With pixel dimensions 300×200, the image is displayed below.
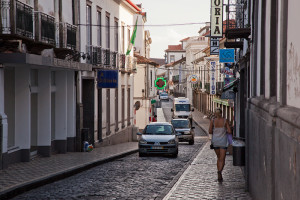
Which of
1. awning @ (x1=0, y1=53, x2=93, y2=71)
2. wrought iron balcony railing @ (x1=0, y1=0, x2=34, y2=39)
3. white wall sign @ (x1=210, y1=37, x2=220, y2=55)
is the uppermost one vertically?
white wall sign @ (x1=210, y1=37, x2=220, y2=55)

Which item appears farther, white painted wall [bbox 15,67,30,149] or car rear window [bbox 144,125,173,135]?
car rear window [bbox 144,125,173,135]

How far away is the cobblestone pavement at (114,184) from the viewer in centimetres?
1115

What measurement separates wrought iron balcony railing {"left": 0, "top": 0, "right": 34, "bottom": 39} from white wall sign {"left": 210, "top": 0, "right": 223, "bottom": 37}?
14080mm

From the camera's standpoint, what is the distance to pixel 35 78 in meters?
19.2

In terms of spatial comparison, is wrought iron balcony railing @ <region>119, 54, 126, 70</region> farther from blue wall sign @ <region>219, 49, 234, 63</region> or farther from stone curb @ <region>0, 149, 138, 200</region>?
stone curb @ <region>0, 149, 138, 200</region>

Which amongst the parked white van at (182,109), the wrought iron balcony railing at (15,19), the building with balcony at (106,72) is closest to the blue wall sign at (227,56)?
the building with balcony at (106,72)

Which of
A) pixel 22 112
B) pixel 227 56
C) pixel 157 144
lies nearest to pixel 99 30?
pixel 227 56

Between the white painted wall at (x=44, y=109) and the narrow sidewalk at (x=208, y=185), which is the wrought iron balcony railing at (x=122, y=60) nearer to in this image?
the white painted wall at (x=44, y=109)

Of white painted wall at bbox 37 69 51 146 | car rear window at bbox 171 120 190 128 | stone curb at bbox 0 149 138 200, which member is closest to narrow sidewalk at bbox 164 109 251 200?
stone curb at bbox 0 149 138 200

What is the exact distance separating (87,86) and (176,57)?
137 metres

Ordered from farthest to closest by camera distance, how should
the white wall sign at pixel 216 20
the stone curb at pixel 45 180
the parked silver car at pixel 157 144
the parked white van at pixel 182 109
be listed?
the parked white van at pixel 182 109
the white wall sign at pixel 216 20
the parked silver car at pixel 157 144
the stone curb at pixel 45 180

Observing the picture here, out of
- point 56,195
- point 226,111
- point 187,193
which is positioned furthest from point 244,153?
point 226,111

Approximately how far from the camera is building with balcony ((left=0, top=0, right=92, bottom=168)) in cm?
1442

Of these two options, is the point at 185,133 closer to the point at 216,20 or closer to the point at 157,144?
the point at 216,20
